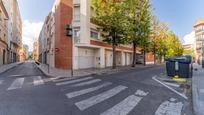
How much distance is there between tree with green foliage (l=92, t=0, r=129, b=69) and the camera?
2258 centimetres

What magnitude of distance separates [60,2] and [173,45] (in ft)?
154

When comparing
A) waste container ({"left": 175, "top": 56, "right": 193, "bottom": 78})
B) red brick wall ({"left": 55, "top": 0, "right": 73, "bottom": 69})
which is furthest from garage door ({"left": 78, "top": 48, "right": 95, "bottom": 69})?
waste container ({"left": 175, "top": 56, "right": 193, "bottom": 78})

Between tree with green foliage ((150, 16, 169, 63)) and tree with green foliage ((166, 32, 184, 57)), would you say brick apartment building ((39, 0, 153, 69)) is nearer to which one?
tree with green foliage ((150, 16, 169, 63))

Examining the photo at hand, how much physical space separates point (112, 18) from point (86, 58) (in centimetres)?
693

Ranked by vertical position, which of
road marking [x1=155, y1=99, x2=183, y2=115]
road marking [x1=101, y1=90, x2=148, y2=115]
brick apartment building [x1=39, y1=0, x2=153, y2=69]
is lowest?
road marking [x1=155, y1=99, x2=183, y2=115]

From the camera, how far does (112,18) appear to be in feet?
73.3

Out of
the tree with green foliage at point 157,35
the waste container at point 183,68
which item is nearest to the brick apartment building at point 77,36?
the waste container at point 183,68

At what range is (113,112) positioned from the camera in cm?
559

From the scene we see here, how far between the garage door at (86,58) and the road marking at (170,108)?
1898 centimetres

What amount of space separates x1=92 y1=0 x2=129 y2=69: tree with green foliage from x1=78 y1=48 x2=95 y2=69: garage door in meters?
3.77

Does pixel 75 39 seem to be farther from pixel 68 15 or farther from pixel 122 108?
pixel 122 108

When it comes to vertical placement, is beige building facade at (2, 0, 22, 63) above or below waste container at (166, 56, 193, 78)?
above

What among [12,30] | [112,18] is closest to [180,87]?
[112,18]

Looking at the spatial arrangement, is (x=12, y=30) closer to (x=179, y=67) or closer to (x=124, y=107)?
(x=179, y=67)
